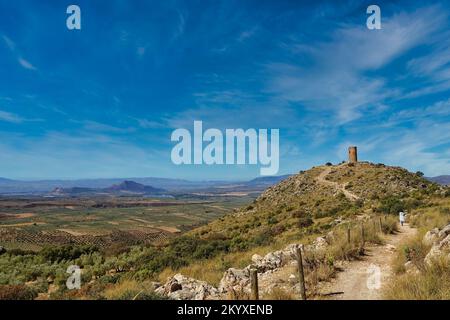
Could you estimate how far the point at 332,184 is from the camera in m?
57.2

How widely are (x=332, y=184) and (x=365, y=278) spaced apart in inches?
1882

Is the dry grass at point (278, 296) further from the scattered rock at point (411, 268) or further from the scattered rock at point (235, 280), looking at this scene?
the scattered rock at point (411, 268)

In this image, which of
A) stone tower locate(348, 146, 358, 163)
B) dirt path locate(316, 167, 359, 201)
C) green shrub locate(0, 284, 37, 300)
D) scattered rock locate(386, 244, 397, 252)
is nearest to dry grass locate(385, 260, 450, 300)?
scattered rock locate(386, 244, 397, 252)

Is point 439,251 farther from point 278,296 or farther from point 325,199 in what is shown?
point 325,199

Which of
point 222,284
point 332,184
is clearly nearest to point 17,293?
point 222,284

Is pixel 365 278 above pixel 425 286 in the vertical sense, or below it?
below

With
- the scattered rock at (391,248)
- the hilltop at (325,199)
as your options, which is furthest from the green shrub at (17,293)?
the hilltop at (325,199)

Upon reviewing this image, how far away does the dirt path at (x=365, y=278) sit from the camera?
9825mm

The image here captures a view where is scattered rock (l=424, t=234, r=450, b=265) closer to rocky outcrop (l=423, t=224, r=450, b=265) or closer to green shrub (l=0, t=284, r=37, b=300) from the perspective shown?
rocky outcrop (l=423, t=224, r=450, b=265)

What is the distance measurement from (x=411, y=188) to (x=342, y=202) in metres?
12.4

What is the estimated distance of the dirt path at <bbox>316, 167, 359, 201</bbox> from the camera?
4704 centimetres

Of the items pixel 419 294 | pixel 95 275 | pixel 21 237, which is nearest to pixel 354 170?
pixel 95 275

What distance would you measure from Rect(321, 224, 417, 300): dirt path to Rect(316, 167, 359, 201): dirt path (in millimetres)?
32336

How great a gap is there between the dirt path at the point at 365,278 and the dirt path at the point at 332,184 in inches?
1273
